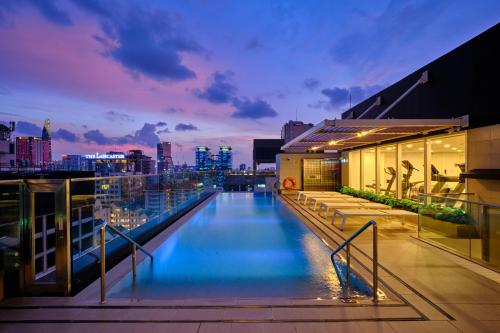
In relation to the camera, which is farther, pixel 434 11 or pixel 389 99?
pixel 434 11

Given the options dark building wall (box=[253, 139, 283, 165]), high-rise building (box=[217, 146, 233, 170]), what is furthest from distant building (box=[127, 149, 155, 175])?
dark building wall (box=[253, 139, 283, 165])

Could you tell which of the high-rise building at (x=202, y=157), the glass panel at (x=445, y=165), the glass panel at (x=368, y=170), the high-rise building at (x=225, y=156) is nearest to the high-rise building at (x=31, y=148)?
the high-rise building at (x=202, y=157)

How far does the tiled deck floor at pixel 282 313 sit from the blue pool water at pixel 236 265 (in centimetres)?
49

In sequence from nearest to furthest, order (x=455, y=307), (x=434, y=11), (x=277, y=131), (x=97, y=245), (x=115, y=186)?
1. (x=455, y=307)
2. (x=97, y=245)
3. (x=115, y=186)
4. (x=434, y=11)
5. (x=277, y=131)

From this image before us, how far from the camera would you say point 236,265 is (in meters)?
4.81

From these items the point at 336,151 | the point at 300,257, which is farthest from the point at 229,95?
the point at 300,257

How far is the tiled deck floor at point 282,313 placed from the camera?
8.63 feet

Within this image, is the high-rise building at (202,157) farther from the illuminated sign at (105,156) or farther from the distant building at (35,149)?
the distant building at (35,149)

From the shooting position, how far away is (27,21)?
13062mm

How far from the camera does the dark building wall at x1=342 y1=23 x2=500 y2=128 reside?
22.1 ft

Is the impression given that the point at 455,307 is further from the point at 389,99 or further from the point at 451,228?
the point at 389,99

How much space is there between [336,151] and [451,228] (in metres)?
13.0

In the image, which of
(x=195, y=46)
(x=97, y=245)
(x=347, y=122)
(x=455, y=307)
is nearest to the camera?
(x=455, y=307)

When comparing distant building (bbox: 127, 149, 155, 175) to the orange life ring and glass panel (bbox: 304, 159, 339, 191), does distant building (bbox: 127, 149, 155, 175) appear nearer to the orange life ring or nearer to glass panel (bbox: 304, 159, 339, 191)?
the orange life ring
